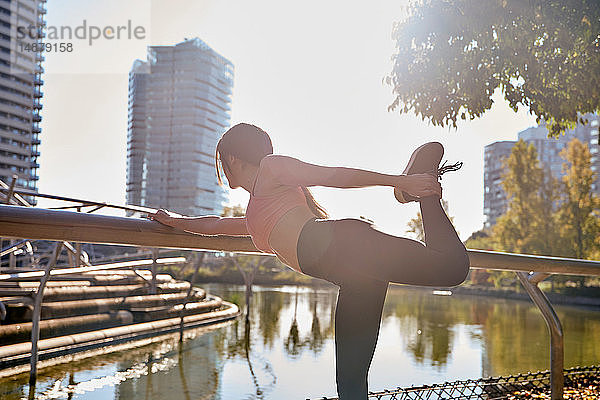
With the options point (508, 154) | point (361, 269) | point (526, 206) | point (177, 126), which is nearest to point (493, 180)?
point (508, 154)

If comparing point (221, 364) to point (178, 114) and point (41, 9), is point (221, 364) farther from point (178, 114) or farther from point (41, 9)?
point (178, 114)

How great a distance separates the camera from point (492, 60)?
5758mm

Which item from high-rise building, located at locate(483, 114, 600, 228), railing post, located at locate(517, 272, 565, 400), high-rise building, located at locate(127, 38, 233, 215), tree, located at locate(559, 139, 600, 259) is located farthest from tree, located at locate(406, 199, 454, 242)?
high-rise building, located at locate(483, 114, 600, 228)

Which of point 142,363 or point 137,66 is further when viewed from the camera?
point 137,66

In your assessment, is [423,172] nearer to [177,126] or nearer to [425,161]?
[425,161]

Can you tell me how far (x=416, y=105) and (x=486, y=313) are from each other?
31.3 feet

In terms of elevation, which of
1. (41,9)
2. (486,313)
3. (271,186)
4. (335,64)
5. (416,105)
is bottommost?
(486,313)

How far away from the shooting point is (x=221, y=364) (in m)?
6.22

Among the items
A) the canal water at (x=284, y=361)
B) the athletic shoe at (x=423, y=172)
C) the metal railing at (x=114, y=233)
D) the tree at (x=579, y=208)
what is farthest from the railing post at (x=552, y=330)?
the tree at (x=579, y=208)

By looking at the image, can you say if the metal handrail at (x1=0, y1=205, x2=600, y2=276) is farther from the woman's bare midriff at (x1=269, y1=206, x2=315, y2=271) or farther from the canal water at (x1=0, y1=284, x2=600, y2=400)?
the canal water at (x1=0, y1=284, x2=600, y2=400)

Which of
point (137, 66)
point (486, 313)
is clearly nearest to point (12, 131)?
point (137, 66)

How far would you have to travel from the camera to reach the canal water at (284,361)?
4887mm

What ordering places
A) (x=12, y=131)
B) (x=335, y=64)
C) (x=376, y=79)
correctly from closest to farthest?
(x=376, y=79)
(x=335, y=64)
(x=12, y=131)

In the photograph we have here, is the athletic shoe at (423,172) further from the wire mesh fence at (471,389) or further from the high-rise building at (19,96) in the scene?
the high-rise building at (19,96)
